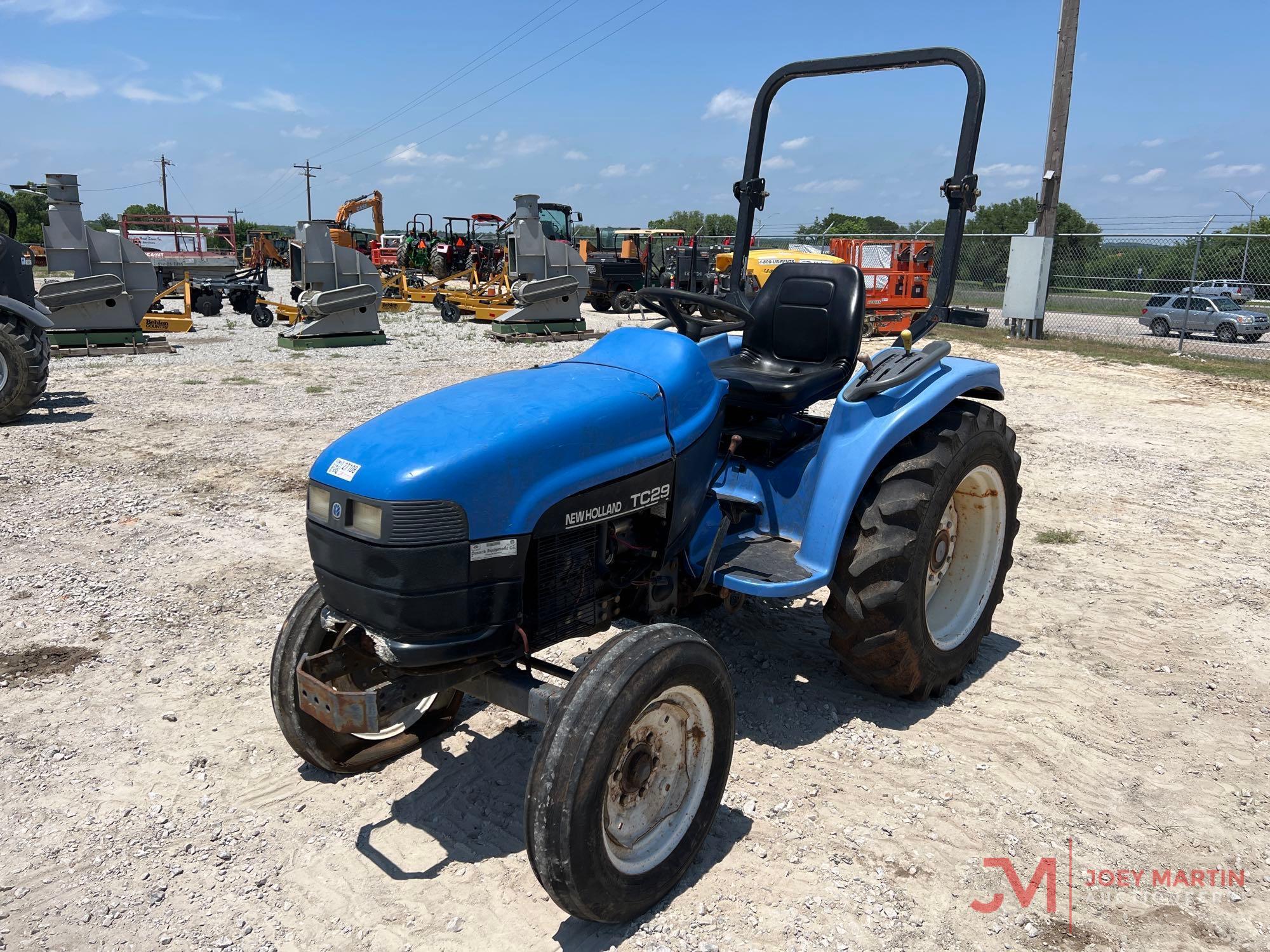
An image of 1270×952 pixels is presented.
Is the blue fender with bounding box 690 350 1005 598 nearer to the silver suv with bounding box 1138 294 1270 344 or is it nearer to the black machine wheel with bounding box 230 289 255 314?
the silver suv with bounding box 1138 294 1270 344

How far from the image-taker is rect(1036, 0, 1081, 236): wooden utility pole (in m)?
14.2

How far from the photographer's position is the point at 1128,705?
11.2 feet

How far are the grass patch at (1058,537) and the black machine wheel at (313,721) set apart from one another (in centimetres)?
383

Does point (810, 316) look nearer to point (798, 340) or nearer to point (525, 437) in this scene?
point (798, 340)

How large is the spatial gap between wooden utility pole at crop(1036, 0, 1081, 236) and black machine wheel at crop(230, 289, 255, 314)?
1460 centimetres

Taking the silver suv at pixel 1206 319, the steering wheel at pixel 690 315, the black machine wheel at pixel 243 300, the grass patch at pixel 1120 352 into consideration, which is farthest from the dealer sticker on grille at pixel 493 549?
the black machine wheel at pixel 243 300

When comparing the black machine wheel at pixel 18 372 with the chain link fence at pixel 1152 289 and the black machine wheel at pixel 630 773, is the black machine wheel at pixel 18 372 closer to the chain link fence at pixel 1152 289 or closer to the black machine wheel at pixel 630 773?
the black machine wheel at pixel 630 773

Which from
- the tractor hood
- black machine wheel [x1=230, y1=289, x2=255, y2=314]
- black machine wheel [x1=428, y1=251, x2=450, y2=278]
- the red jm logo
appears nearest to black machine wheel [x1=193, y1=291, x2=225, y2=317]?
black machine wheel [x1=230, y1=289, x2=255, y2=314]

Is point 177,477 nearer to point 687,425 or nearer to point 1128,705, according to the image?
point 687,425

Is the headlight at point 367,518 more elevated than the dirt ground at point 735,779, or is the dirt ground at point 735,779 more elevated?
the headlight at point 367,518

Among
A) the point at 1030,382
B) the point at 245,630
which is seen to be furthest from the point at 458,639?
the point at 1030,382

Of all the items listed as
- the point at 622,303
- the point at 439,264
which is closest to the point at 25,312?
the point at 622,303

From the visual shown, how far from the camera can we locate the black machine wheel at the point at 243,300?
17828 millimetres

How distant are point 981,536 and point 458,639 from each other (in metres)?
2.42
